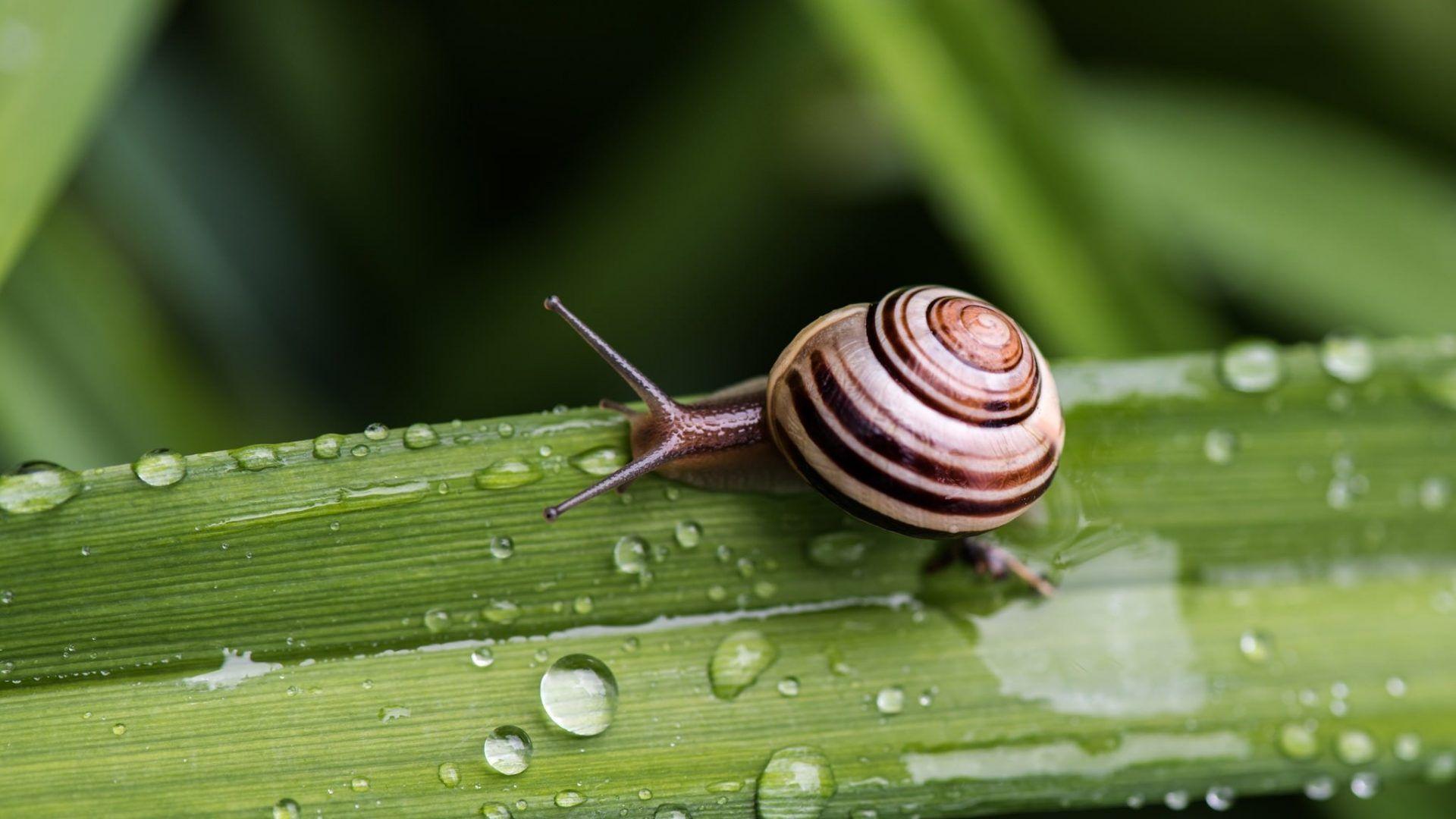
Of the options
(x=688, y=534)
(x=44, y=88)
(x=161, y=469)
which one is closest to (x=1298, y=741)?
(x=688, y=534)

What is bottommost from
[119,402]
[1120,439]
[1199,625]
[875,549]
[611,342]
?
[1199,625]

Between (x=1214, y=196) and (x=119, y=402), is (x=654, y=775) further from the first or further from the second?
(x=1214, y=196)

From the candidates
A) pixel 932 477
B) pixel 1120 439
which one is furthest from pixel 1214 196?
pixel 932 477

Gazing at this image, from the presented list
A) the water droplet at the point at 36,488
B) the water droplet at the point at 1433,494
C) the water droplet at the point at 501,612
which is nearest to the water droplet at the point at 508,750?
the water droplet at the point at 501,612

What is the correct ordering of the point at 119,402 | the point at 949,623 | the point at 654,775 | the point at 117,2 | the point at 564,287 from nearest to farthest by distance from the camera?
the point at 654,775
the point at 949,623
the point at 117,2
the point at 119,402
the point at 564,287

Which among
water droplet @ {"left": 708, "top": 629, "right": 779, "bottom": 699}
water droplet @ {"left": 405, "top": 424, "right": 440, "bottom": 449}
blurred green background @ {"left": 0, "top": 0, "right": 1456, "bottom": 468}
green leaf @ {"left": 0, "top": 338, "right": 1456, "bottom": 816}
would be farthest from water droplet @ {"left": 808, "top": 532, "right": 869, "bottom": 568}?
blurred green background @ {"left": 0, "top": 0, "right": 1456, "bottom": 468}

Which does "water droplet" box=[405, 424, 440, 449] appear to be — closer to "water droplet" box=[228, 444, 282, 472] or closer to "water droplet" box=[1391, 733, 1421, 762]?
"water droplet" box=[228, 444, 282, 472]

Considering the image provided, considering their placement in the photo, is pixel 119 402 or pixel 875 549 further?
pixel 119 402
